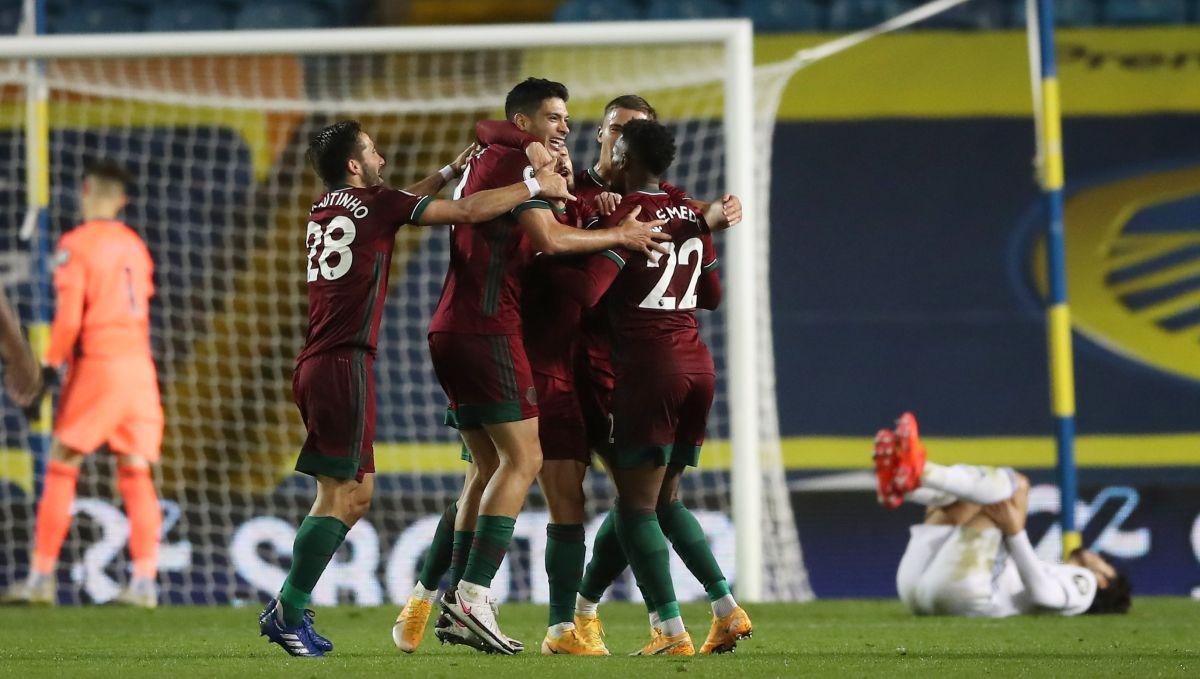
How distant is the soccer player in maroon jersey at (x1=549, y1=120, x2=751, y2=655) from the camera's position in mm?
4930

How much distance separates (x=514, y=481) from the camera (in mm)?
4875

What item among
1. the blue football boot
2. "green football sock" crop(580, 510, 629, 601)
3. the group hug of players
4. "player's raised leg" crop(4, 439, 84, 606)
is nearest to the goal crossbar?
"player's raised leg" crop(4, 439, 84, 606)

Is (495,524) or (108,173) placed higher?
(108,173)

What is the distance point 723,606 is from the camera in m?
4.95

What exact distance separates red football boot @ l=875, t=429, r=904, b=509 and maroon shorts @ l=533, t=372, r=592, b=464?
1.84 meters

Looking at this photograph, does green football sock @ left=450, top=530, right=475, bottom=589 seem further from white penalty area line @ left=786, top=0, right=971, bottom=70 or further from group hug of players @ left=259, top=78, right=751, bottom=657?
white penalty area line @ left=786, top=0, right=971, bottom=70

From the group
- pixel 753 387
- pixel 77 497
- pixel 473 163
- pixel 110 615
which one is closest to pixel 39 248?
pixel 77 497

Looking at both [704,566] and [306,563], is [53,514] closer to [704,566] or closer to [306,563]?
[306,563]

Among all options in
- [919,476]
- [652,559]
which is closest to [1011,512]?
[919,476]

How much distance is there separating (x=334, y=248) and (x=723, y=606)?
1.45m

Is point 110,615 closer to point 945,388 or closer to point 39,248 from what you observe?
point 39,248

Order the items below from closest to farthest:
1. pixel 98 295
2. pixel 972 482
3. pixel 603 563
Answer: pixel 603 563 < pixel 972 482 < pixel 98 295

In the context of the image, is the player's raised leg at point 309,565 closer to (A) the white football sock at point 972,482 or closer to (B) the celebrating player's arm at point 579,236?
(B) the celebrating player's arm at point 579,236

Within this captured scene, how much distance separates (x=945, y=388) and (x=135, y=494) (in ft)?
12.7
